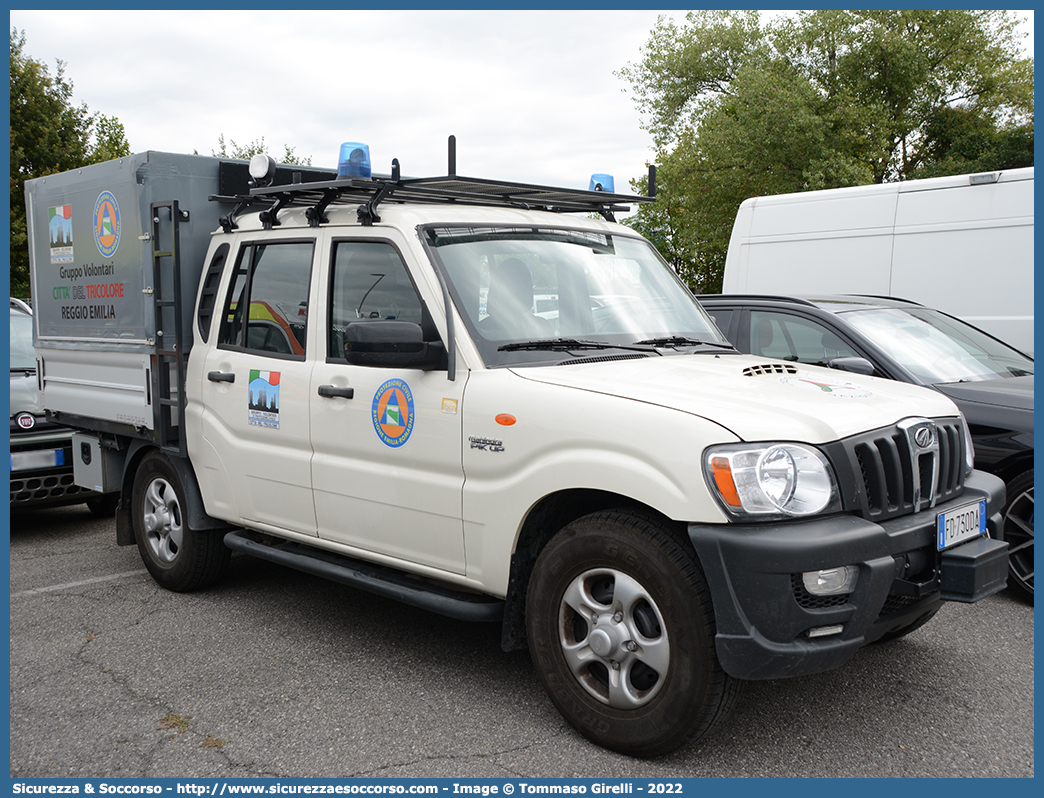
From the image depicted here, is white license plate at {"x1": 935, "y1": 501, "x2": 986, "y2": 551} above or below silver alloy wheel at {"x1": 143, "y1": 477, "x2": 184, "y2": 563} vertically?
above

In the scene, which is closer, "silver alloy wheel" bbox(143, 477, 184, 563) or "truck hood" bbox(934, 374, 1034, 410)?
"truck hood" bbox(934, 374, 1034, 410)

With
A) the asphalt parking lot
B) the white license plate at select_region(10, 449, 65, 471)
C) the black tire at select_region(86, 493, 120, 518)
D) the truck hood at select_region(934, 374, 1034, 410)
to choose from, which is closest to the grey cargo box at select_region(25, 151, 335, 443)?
the white license plate at select_region(10, 449, 65, 471)

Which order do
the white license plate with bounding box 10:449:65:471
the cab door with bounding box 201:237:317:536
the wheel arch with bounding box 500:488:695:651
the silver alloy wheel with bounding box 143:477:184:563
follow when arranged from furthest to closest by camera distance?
1. the white license plate with bounding box 10:449:65:471
2. the silver alloy wheel with bounding box 143:477:184:563
3. the cab door with bounding box 201:237:317:536
4. the wheel arch with bounding box 500:488:695:651

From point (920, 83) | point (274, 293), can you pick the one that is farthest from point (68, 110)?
point (274, 293)

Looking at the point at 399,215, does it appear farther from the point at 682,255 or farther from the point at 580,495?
the point at 682,255

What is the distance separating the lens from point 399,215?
437 centimetres

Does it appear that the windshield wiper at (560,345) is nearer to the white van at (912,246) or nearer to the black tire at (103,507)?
the black tire at (103,507)

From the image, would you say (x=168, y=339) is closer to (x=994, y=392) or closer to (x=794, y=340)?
(x=794, y=340)

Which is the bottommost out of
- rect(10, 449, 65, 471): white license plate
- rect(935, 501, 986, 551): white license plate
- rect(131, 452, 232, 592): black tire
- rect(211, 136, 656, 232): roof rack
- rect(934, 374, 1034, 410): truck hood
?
rect(131, 452, 232, 592): black tire

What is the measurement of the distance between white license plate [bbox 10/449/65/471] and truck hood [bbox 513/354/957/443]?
4827 mm

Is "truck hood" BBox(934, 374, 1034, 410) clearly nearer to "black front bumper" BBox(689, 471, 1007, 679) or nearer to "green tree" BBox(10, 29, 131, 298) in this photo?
"black front bumper" BBox(689, 471, 1007, 679)

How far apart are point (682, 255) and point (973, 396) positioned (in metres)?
28.4

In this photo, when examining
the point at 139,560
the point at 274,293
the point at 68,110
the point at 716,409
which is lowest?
the point at 139,560

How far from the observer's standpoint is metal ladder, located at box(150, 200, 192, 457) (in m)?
5.35
